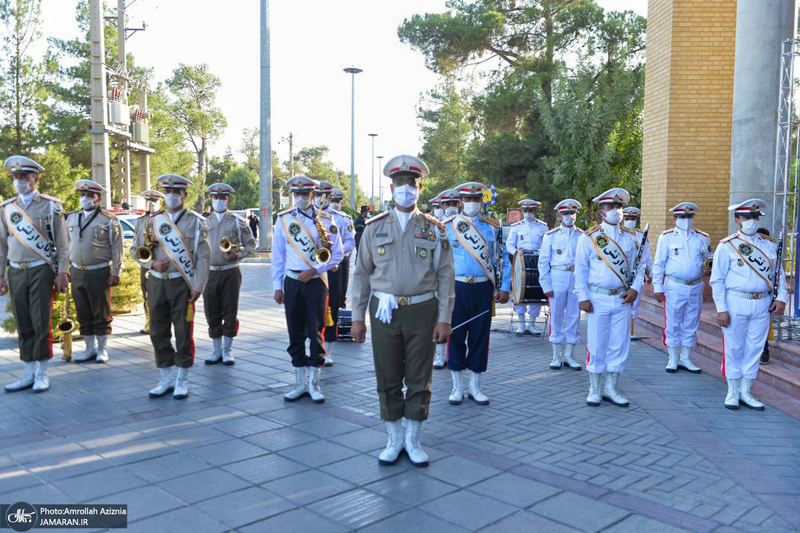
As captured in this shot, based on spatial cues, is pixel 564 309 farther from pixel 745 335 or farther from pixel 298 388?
pixel 298 388

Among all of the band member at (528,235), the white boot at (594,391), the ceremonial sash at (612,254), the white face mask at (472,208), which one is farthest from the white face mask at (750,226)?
the band member at (528,235)

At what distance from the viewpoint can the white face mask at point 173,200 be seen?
6836 mm

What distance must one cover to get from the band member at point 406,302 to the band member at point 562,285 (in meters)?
4.03

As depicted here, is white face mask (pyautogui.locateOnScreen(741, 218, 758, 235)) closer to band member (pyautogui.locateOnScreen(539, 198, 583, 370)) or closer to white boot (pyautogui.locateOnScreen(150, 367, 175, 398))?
band member (pyautogui.locateOnScreen(539, 198, 583, 370))

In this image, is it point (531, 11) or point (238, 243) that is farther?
point (531, 11)

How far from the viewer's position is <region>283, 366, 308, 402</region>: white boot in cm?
676

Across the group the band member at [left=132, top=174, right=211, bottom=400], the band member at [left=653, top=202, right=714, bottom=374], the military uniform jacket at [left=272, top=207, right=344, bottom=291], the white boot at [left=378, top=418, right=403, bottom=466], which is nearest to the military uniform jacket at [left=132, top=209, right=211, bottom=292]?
the band member at [left=132, top=174, right=211, bottom=400]

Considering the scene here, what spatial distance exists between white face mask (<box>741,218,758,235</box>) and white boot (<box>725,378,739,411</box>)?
59.8 inches

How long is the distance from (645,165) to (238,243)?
9354 mm

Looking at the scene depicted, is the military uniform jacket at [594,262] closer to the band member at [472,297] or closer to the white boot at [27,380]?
the band member at [472,297]

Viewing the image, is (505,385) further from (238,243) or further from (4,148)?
(4,148)

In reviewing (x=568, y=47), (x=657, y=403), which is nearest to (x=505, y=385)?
(x=657, y=403)

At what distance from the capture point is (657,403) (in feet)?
22.7

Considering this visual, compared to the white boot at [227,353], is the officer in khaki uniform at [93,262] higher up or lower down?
higher up
